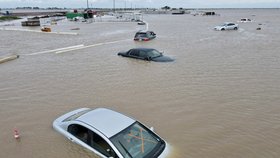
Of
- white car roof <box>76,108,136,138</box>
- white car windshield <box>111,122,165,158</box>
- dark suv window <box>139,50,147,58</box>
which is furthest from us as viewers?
dark suv window <box>139,50,147,58</box>

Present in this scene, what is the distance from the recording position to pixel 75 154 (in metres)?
7.23

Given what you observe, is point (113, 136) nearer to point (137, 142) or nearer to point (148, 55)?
point (137, 142)

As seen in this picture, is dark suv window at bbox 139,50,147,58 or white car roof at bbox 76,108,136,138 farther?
dark suv window at bbox 139,50,147,58

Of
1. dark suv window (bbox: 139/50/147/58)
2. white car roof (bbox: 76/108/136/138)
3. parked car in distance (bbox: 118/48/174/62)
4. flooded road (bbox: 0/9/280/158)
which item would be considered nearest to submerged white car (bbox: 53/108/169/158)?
white car roof (bbox: 76/108/136/138)

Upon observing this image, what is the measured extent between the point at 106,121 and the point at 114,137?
0.63 m

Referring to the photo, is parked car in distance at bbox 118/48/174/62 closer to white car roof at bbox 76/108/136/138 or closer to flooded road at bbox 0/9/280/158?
flooded road at bbox 0/9/280/158

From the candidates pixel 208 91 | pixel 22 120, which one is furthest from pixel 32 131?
pixel 208 91

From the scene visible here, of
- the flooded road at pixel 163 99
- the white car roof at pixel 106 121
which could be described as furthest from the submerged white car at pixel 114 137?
the flooded road at pixel 163 99

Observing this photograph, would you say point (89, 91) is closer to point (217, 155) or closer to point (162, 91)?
point (162, 91)

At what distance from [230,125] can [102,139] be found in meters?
5.07

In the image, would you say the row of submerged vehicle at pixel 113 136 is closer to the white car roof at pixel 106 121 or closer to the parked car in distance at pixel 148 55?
the white car roof at pixel 106 121

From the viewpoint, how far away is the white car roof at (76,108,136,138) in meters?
6.18

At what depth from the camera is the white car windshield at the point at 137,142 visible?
5.93 m

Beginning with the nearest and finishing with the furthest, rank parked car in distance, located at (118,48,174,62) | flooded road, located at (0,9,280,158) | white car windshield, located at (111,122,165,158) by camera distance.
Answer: white car windshield, located at (111,122,165,158)
flooded road, located at (0,9,280,158)
parked car in distance, located at (118,48,174,62)
